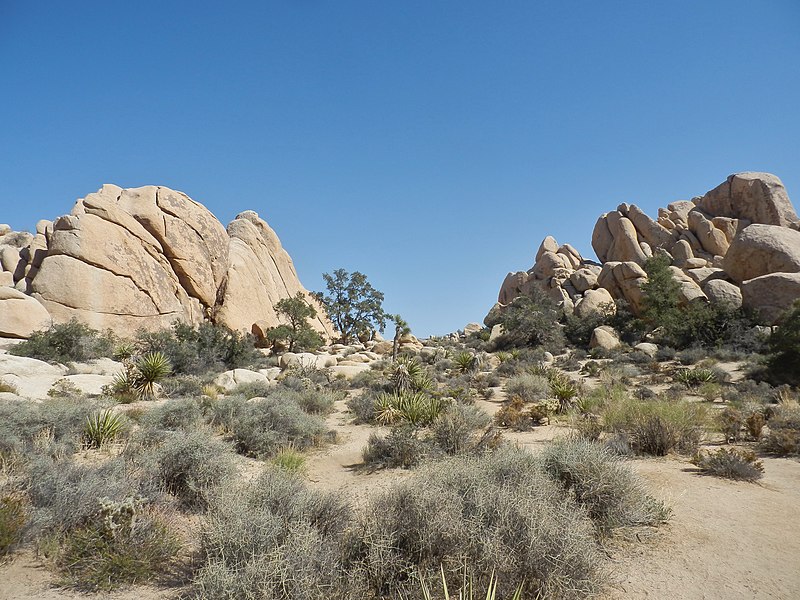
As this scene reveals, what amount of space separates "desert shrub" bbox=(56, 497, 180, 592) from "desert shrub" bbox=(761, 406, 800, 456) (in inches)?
442

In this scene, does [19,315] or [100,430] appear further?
[19,315]

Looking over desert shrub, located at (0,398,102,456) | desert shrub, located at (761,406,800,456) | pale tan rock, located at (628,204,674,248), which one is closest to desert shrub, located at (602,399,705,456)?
desert shrub, located at (761,406,800,456)

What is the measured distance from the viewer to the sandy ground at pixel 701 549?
3.90 meters

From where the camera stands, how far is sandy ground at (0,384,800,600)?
3.90 meters

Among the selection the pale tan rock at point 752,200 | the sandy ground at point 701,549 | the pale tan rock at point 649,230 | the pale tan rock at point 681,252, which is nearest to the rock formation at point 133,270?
the sandy ground at point 701,549

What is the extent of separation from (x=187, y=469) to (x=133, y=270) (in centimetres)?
2828

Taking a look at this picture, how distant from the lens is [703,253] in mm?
38625

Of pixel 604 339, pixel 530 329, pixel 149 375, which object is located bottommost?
pixel 149 375

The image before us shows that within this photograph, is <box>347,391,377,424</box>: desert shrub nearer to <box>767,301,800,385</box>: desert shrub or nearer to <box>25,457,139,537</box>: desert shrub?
<box>25,457,139,537</box>: desert shrub

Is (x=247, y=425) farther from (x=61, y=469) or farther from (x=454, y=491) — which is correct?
(x=454, y=491)

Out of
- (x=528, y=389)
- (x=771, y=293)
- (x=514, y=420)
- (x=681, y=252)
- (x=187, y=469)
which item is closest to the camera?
(x=187, y=469)

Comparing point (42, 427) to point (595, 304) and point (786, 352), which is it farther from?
point (595, 304)

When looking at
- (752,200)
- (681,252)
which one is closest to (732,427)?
(681,252)

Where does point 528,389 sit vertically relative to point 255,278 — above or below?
below
